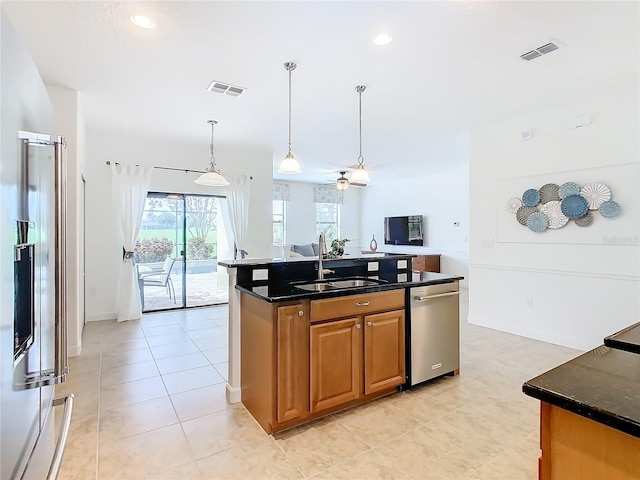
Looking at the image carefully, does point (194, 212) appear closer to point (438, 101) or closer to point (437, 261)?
point (438, 101)

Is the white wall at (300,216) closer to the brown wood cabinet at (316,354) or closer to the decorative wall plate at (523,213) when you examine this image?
the decorative wall plate at (523,213)

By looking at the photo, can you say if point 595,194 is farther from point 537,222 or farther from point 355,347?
point 355,347

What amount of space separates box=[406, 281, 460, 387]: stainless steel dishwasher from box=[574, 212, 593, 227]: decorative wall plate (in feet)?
5.97

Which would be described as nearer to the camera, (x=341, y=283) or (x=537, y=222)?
(x=341, y=283)

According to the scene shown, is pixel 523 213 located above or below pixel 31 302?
above

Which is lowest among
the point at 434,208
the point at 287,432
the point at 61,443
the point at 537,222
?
the point at 287,432

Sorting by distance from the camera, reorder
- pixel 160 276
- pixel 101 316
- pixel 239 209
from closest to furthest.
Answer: pixel 101 316, pixel 160 276, pixel 239 209

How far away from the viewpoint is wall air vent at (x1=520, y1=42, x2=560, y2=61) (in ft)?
8.96

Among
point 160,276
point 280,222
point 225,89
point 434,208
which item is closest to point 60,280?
point 225,89

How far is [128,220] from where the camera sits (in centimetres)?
528

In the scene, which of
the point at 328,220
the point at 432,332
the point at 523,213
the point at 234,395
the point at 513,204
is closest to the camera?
the point at 234,395

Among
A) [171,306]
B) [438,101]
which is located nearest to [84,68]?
[438,101]

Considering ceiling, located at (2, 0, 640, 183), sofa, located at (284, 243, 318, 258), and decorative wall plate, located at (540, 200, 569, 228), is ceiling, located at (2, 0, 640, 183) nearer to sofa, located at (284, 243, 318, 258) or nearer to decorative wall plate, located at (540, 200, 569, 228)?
decorative wall plate, located at (540, 200, 569, 228)

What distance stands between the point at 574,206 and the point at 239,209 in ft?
15.8
